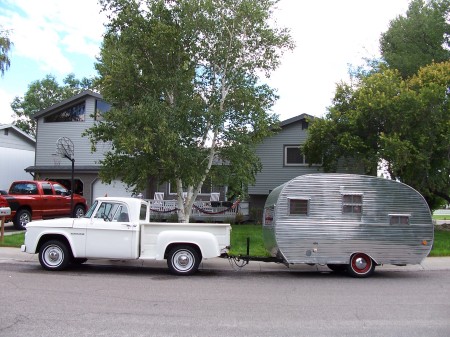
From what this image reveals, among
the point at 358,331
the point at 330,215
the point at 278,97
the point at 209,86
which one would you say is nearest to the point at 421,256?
the point at 330,215

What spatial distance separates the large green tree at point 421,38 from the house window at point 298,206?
19016 millimetres

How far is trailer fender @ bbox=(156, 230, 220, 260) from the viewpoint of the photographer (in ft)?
34.7

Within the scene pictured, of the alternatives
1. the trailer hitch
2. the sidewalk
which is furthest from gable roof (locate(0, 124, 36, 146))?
the trailer hitch

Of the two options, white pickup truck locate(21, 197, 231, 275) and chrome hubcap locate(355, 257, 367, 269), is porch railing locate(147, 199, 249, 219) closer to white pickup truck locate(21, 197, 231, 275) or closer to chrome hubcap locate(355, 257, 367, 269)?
white pickup truck locate(21, 197, 231, 275)

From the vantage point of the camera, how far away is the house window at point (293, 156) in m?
24.5

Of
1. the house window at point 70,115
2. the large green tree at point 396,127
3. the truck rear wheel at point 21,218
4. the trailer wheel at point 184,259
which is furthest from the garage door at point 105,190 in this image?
the trailer wheel at point 184,259

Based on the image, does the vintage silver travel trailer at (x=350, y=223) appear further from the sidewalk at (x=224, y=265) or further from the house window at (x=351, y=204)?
the sidewalk at (x=224, y=265)

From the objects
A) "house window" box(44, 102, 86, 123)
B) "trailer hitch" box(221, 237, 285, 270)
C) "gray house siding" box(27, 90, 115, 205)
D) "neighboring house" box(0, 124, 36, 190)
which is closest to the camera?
"trailer hitch" box(221, 237, 285, 270)

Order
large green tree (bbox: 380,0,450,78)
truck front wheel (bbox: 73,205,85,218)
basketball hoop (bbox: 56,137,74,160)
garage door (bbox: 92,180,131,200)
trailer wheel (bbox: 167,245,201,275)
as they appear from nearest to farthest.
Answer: trailer wheel (bbox: 167,245,201,275)
truck front wheel (bbox: 73,205,85,218)
basketball hoop (bbox: 56,137,74,160)
garage door (bbox: 92,180,131,200)
large green tree (bbox: 380,0,450,78)

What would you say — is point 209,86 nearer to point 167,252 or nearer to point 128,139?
point 128,139

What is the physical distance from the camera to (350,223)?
10922mm

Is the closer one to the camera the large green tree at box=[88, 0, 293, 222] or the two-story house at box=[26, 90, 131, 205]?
the large green tree at box=[88, 0, 293, 222]

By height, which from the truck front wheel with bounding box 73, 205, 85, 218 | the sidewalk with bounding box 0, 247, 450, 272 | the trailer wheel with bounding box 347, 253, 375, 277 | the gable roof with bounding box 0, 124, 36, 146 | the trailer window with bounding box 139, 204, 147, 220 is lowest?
the sidewalk with bounding box 0, 247, 450, 272

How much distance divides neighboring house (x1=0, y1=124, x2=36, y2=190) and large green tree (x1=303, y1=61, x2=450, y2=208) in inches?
783
